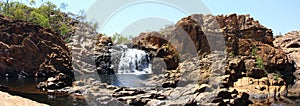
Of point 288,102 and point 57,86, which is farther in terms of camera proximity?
point 57,86

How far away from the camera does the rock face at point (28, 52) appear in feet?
115

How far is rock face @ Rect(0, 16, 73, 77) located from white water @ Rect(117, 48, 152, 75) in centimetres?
789

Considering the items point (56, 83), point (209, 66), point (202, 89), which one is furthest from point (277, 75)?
A: point (56, 83)

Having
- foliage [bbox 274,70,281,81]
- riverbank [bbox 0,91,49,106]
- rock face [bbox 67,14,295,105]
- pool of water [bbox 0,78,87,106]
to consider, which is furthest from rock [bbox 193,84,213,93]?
riverbank [bbox 0,91,49,106]

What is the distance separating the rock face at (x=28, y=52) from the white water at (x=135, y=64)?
7.89 metres

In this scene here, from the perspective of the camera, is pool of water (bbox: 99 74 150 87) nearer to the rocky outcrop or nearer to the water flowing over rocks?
the water flowing over rocks

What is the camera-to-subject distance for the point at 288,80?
116 ft

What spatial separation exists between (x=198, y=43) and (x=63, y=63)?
54.9 ft

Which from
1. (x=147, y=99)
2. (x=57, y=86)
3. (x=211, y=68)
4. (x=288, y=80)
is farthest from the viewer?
(x=288, y=80)

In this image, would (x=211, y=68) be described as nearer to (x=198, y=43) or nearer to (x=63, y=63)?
(x=198, y=43)

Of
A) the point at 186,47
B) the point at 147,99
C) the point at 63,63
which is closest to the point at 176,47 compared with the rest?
the point at 186,47

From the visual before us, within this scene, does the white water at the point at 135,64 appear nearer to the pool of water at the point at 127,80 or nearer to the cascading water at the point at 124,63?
the cascading water at the point at 124,63

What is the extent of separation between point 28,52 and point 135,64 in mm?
13866

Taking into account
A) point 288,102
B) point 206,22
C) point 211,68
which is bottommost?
point 288,102
